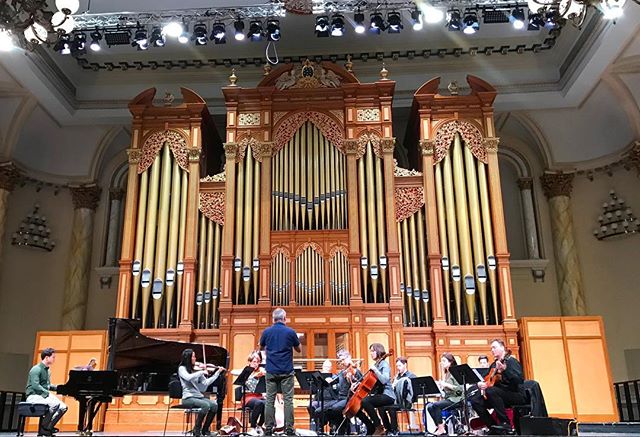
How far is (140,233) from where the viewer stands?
10906 millimetres

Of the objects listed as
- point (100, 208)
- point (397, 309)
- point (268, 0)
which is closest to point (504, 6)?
point (268, 0)

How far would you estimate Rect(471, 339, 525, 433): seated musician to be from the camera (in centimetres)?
679

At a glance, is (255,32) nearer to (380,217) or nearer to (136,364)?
(380,217)

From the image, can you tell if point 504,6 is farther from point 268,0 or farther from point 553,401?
point 553,401

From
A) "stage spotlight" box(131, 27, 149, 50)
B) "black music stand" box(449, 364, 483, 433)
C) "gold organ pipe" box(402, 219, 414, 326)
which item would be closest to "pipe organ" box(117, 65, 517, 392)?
"gold organ pipe" box(402, 219, 414, 326)

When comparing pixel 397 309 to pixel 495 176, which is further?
pixel 495 176

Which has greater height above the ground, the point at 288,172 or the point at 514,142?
the point at 514,142

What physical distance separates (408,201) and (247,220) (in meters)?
2.72

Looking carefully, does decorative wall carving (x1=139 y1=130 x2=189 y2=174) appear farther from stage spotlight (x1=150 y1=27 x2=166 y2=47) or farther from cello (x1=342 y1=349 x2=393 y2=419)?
cello (x1=342 y1=349 x2=393 y2=419)

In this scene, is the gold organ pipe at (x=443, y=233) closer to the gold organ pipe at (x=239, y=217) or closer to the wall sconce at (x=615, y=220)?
the gold organ pipe at (x=239, y=217)

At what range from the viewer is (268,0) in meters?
11.2

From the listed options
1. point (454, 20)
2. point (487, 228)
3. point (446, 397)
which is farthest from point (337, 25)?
point (446, 397)

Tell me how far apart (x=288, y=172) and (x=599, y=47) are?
18.1ft

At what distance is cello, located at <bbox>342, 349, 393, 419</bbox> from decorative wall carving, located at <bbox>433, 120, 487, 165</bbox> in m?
5.16
